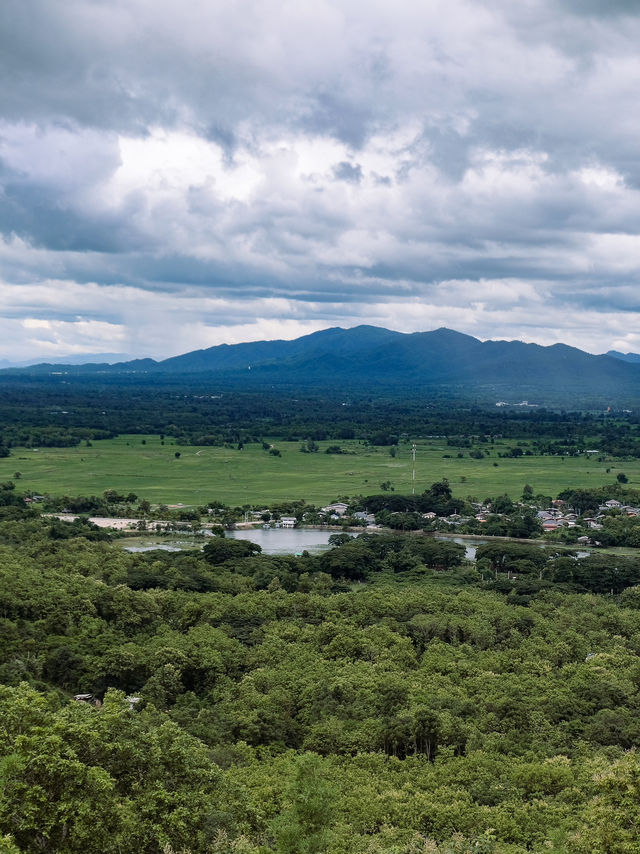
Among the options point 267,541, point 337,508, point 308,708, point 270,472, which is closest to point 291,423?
point 270,472

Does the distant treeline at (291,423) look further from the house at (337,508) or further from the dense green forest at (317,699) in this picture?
the dense green forest at (317,699)

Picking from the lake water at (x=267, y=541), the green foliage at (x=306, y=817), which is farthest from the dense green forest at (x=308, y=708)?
the lake water at (x=267, y=541)

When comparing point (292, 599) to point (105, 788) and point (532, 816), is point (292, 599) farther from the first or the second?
point (105, 788)

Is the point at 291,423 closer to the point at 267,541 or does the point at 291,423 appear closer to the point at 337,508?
the point at 337,508

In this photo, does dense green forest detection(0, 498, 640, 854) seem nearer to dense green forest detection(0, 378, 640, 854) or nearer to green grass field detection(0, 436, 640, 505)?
dense green forest detection(0, 378, 640, 854)

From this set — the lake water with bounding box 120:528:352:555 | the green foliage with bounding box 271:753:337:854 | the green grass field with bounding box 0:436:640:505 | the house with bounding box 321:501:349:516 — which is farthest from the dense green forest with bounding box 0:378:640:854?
the green grass field with bounding box 0:436:640:505
